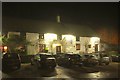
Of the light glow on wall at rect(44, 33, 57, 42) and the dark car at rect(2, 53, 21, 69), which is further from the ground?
the light glow on wall at rect(44, 33, 57, 42)

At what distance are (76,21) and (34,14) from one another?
914mm

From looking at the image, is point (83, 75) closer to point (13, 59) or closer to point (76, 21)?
point (76, 21)

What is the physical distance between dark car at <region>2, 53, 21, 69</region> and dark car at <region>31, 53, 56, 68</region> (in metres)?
0.35

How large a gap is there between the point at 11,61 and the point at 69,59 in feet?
Answer: 3.95

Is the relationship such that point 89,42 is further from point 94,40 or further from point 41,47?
point 41,47

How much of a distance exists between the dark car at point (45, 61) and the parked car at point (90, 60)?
A: 2.15 feet

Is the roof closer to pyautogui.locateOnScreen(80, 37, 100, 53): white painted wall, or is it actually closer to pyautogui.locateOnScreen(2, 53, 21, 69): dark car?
pyautogui.locateOnScreen(80, 37, 100, 53): white painted wall

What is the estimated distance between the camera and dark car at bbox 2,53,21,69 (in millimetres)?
4332

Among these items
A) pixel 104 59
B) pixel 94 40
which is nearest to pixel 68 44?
pixel 94 40

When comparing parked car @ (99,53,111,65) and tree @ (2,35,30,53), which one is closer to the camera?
tree @ (2,35,30,53)

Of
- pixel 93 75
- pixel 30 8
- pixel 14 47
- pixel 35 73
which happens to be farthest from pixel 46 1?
pixel 93 75

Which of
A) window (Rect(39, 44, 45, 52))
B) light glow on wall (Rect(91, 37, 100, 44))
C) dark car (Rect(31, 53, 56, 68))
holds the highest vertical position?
light glow on wall (Rect(91, 37, 100, 44))

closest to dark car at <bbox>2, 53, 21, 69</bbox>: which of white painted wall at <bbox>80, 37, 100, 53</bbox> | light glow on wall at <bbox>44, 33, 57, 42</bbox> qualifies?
light glow on wall at <bbox>44, 33, 57, 42</bbox>

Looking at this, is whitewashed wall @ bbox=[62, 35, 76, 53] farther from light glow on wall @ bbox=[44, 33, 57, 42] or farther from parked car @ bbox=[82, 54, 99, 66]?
parked car @ bbox=[82, 54, 99, 66]
